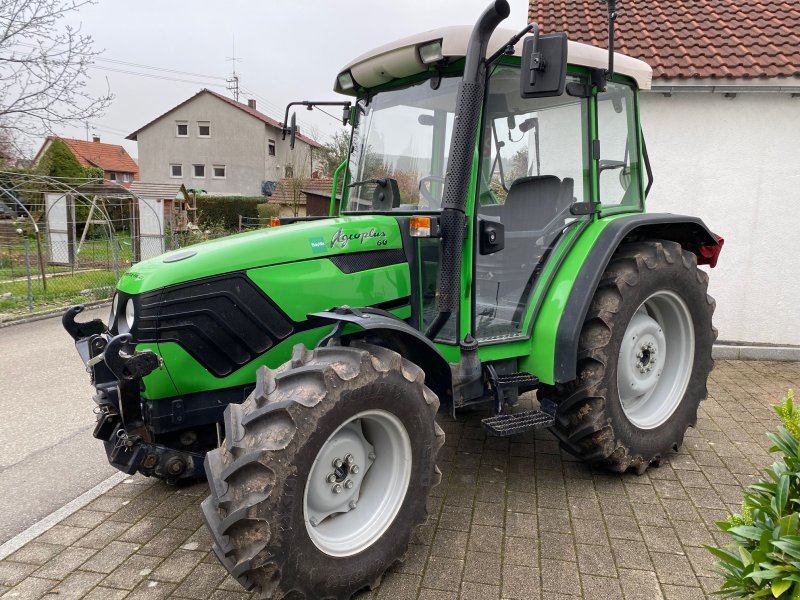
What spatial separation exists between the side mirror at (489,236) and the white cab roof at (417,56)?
0.84 metres

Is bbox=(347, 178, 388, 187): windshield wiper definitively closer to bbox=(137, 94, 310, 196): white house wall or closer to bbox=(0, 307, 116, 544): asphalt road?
bbox=(0, 307, 116, 544): asphalt road

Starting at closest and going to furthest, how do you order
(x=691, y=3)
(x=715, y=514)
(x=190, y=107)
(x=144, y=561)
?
1. (x=144, y=561)
2. (x=715, y=514)
3. (x=691, y=3)
4. (x=190, y=107)

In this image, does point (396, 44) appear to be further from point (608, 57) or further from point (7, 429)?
point (7, 429)

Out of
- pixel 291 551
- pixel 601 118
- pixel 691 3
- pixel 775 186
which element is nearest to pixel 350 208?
pixel 601 118

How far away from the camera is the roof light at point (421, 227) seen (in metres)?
3.05

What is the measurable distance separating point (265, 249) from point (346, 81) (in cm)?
127

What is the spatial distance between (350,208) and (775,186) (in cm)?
549

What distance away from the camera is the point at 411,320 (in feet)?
11.0

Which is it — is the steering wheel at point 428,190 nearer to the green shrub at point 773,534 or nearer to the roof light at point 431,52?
the roof light at point 431,52

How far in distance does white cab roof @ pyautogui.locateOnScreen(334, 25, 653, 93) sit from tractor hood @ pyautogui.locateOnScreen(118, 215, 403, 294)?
0.80 m

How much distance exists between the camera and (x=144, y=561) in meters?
2.95

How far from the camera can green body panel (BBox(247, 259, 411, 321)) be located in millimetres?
2920

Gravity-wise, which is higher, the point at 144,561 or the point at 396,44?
the point at 396,44

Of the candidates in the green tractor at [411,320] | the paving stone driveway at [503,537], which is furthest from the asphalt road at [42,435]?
the green tractor at [411,320]
